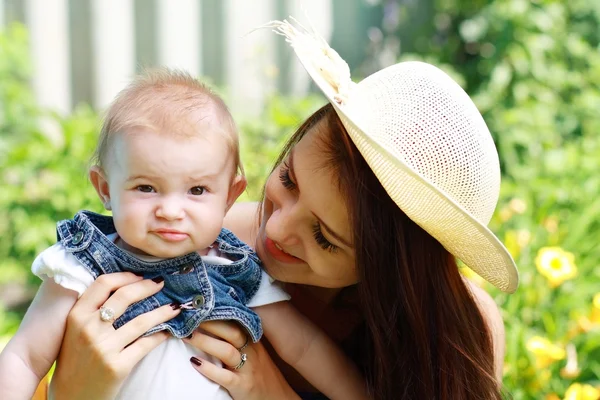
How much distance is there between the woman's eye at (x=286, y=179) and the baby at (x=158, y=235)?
0.10m

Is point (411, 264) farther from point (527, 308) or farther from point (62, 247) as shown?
point (527, 308)

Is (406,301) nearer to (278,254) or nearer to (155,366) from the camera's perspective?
(278,254)

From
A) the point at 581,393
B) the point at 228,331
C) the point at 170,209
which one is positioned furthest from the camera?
the point at 581,393

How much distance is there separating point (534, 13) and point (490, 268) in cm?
336

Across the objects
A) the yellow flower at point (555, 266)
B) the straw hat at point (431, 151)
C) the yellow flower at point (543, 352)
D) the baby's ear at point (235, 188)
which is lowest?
the yellow flower at point (543, 352)

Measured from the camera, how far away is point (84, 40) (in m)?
4.84

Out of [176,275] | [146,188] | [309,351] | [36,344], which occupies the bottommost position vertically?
[309,351]

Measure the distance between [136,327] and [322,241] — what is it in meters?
0.45

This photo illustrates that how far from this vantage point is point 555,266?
3213 millimetres

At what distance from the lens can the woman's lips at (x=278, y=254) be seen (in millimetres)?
2076

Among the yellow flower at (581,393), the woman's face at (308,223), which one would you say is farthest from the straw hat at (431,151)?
the yellow flower at (581,393)

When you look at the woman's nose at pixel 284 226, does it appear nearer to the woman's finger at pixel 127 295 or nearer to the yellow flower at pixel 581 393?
the woman's finger at pixel 127 295

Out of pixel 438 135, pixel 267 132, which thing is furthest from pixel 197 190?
pixel 267 132

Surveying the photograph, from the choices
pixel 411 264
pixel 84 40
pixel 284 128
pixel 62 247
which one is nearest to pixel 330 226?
pixel 411 264
